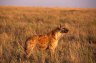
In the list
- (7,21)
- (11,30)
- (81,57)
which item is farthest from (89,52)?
(7,21)

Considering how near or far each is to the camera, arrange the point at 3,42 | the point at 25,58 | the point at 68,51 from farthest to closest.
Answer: the point at 3,42, the point at 68,51, the point at 25,58

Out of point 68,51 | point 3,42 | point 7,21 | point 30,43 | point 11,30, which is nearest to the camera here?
point 30,43

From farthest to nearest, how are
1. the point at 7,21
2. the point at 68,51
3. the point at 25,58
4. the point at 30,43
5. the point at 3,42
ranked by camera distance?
the point at 7,21 < the point at 3,42 < the point at 68,51 < the point at 25,58 < the point at 30,43

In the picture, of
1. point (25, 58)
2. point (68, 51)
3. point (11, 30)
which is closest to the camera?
point (25, 58)

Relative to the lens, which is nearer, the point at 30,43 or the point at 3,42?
the point at 30,43

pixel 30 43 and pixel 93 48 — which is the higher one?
pixel 30 43

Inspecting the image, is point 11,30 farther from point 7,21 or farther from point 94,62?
point 94,62

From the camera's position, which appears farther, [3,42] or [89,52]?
[3,42]

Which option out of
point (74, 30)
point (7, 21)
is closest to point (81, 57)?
point (74, 30)

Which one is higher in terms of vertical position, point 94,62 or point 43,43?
point 43,43

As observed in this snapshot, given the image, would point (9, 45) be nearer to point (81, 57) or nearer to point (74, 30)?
point (81, 57)

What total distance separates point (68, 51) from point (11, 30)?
1.52 m

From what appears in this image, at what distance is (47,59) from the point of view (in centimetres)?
284

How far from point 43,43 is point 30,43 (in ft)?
0.63
